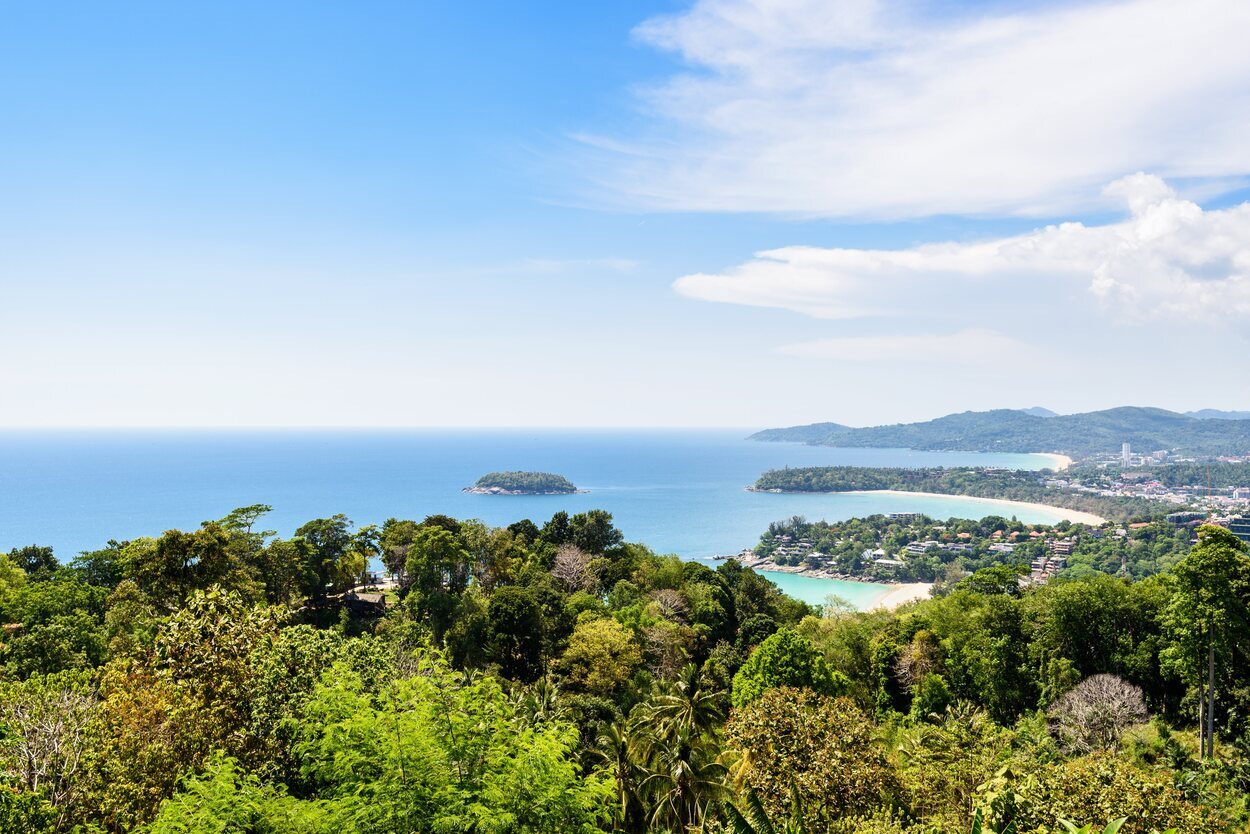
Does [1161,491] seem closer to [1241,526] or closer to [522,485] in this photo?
[1241,526]

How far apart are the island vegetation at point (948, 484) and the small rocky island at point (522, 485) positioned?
165 feet

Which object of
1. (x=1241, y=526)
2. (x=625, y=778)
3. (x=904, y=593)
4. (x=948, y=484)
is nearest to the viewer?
(x=625, y=778)

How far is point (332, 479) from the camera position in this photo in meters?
154

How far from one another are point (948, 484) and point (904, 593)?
363 ft

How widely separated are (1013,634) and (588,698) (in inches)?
645

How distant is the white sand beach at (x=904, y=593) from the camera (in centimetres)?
6806

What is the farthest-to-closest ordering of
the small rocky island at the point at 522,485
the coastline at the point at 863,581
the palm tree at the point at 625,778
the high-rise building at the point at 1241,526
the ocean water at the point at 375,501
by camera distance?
the small rocky island at the point at 522,485 → the high-rise building at the point at 1241,526 → the ocean water at the point at 375,501 → the coastline at the point at 863,581 → the palm tree at the point at 625,778

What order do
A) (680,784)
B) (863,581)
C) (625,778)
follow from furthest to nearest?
(863,581) → (625,778) → (680,784)

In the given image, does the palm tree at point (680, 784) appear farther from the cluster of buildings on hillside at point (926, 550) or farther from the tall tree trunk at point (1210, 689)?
the cluster of buildings on hillside at point (926, 550)

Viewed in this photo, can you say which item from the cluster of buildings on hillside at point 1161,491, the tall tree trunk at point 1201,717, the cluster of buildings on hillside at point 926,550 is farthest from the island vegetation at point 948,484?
the tall tree trunk at point 1201,717

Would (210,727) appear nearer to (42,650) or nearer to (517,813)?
(517,813)

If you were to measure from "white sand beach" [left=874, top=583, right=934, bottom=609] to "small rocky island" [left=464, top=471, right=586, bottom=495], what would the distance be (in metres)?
78.4

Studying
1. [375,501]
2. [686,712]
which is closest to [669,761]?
[686,712]

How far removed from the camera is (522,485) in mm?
141750
